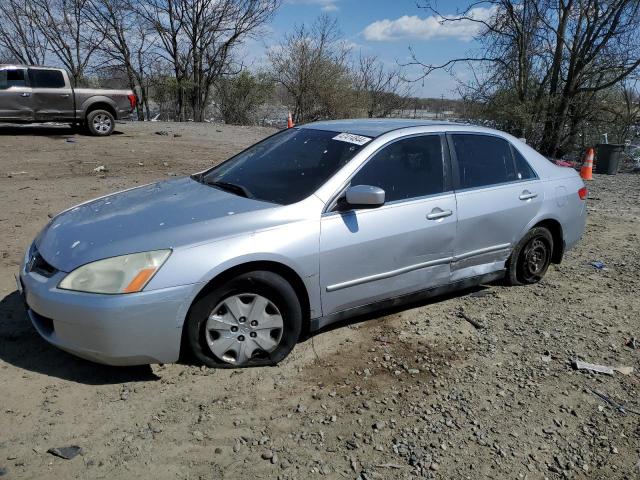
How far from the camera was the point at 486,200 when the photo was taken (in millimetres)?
4426

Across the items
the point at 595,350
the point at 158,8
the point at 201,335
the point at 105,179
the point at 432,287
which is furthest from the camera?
the point at 158,8

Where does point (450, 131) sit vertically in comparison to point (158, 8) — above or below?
below

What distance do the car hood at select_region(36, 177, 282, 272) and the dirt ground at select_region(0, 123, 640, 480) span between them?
28.8 inches

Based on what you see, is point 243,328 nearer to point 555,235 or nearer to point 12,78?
point 555,235

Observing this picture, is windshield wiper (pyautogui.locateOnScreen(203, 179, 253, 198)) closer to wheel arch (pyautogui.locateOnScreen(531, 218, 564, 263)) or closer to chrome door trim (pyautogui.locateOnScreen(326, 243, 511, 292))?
chrome door trim (pyautogui.locateOnScreen(326, 243, 511, 292))

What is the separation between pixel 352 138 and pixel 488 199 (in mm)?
1265

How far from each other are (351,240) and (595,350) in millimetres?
1995

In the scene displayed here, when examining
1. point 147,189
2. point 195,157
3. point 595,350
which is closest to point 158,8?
point 195,157

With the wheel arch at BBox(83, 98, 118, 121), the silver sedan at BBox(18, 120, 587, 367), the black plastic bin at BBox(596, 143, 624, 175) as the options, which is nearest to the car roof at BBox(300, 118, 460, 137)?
the silver sedan at BBox(18, 120, 587, 367)

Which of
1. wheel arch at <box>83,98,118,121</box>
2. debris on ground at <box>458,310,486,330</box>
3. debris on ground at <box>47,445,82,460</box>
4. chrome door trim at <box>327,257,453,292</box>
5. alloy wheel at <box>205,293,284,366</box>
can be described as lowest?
debris on ground at <box>47,445,82,460</box>

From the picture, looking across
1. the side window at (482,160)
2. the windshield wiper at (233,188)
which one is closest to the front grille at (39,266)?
the windshield wiper at (233,188)

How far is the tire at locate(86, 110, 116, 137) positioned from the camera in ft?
48.8

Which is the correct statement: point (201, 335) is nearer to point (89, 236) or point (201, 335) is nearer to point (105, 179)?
point (89, 236)

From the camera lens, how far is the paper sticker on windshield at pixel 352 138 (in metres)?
3.98
